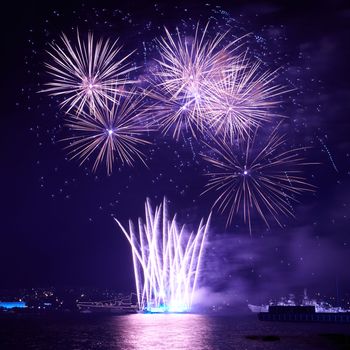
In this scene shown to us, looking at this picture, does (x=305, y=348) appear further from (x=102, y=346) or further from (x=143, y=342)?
(x=102, y=346)

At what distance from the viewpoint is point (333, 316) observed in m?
200

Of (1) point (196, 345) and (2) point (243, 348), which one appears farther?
(1) point (196, 345)

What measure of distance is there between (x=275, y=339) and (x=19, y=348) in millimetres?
42791

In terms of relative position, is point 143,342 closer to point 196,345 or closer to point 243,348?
point 196,345

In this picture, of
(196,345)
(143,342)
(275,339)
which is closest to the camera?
(196,345)

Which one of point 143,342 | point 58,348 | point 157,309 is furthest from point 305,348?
point 157,309

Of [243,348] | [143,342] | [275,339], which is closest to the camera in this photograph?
[243,348]

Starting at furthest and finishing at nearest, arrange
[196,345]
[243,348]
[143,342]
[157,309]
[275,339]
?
[157,309]
[275,339]
[143,342]
[196,345]
[243,348]

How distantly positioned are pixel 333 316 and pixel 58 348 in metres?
161

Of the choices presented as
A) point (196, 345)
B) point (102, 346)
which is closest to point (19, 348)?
point (102, 346)

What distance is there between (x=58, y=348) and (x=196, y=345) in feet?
64.7

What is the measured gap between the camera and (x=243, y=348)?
65.1 metres

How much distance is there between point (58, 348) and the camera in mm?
66375

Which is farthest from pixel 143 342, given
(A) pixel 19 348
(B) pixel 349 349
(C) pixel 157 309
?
(C) pixel 157 309
